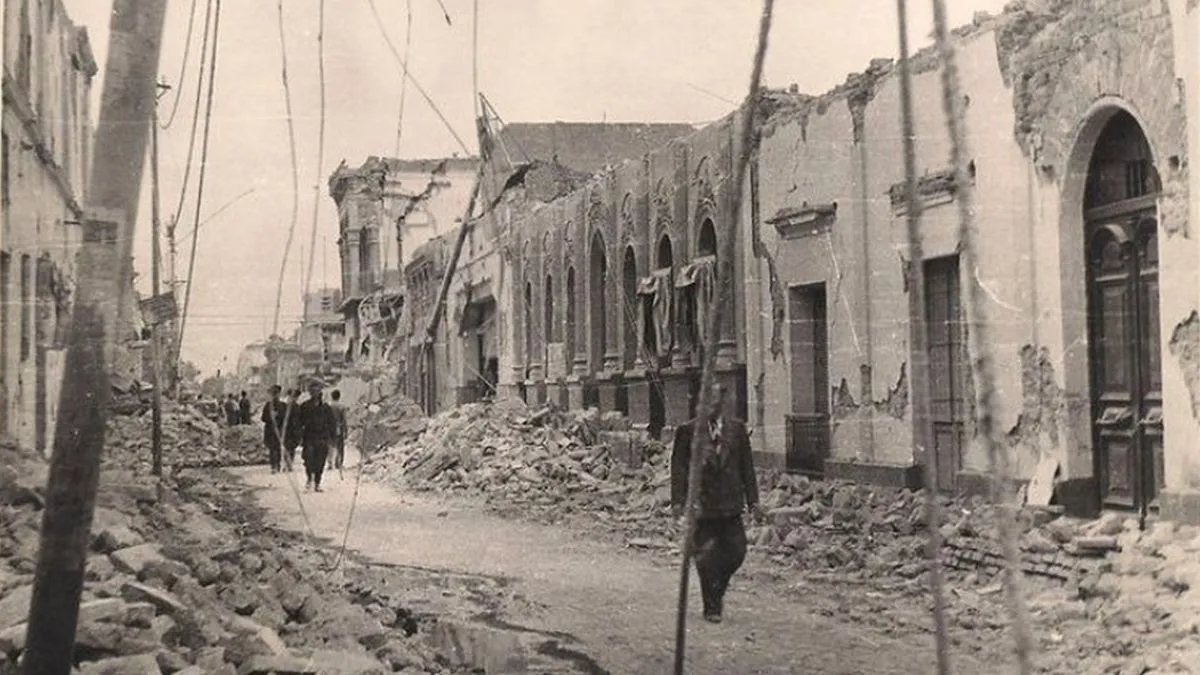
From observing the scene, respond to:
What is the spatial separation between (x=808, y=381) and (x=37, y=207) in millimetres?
6909

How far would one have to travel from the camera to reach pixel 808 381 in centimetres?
1120

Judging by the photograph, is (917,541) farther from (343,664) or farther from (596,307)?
(596,307)

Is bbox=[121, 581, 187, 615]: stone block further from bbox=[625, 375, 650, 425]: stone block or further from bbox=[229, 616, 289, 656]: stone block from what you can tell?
bbox=[625, 375, 650, 425]: stone block

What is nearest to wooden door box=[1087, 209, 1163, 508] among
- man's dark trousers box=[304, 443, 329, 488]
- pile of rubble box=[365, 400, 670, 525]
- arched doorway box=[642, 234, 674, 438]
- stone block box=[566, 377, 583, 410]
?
pile of rubble box=[365, 400, 670, 525]

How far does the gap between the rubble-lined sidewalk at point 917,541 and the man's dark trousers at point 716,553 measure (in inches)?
37.2

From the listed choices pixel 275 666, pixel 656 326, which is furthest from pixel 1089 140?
pixel 656 326

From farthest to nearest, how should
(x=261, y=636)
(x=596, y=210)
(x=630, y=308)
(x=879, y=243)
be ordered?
(x=596, y=210) < (x=630, y=308) < (x=879, y=243) < (x=261, y=636)

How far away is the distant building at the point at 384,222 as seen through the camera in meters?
10.7

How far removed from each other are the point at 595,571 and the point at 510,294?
12588 millimetres

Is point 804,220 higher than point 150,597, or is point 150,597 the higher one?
point 804,220

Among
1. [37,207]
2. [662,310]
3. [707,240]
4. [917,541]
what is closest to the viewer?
[37,207]

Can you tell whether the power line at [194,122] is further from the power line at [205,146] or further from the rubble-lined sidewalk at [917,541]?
the rubble-lined sidewalk at [917,541]

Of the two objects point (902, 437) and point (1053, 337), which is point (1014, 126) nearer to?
point (1053, 337)

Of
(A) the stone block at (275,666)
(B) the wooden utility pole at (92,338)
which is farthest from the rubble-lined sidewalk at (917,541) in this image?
(B) the wooden utility pole at (92,338)
